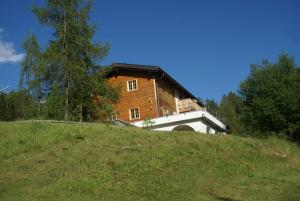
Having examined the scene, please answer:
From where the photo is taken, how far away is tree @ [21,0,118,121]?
40.0 m

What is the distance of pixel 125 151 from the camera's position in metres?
23.0

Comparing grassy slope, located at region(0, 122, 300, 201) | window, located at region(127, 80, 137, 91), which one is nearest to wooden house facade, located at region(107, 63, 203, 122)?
window, located at region(127, 80, 137, 91)

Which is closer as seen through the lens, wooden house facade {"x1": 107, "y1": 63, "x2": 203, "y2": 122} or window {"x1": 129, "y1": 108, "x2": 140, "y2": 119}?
wooden house facade {"x1": 107, "y1": 63, "x2": 203, "y2": 122}

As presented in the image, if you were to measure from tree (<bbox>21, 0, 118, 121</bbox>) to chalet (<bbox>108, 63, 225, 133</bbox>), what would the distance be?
141 inches

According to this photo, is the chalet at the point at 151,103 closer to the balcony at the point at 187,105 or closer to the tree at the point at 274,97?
the balcony at the point at 187,105

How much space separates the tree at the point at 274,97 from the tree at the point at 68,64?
12.2 metres

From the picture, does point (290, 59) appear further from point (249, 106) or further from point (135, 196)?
point (135, 196)

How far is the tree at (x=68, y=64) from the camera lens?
39969 mm

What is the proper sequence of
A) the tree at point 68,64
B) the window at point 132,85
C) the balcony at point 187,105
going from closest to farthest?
the tree at point 68,64
the window at point 132,85
the balcony at point 187,105

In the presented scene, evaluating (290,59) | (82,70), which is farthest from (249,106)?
(82,70)

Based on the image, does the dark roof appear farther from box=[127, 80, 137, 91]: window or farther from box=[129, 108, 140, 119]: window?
box=[129, 108, 140, 119]: window

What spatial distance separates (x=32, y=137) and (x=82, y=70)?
16034 millimetres

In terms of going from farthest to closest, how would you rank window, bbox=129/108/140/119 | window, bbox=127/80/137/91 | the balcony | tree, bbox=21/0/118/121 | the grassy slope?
1. the balcony
2. window, bbox=127/80/137/91
3. window, bbox=129/108/140/119
4. tree, bbox=21/0/118/121
5. the grassy slope

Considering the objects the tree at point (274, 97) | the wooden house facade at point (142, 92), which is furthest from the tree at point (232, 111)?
the wooden house facade at point (142, 92)
